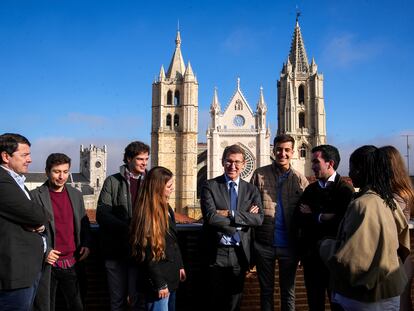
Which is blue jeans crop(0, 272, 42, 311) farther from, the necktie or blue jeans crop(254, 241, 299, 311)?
blue jeans crop(254, 241, 299, 311)

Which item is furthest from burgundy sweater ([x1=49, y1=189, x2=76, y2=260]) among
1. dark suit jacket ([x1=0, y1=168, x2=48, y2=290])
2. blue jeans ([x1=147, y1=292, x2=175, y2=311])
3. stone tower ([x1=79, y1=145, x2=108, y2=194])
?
stone tower ([x1=79, y1=145, x2=108, y2=194])

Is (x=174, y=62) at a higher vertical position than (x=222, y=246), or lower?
higher

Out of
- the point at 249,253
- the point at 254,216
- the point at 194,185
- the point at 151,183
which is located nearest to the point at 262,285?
the point at 249,253

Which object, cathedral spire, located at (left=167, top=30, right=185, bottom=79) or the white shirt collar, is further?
cathedral spire, located at (left=167, top=30, right=185, bottom=79)

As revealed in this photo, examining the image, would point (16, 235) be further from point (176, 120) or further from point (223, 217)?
point (176, 120)

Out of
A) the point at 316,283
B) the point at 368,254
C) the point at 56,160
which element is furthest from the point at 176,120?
the point at 368,254

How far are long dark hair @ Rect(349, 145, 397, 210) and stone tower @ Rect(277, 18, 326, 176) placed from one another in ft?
110

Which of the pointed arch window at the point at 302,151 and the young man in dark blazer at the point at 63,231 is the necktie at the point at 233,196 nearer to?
the young man in dark blazer at the point at 63,231

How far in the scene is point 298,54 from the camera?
40.1 metres

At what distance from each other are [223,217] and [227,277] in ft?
2.08

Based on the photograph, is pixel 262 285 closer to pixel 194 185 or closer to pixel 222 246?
pixel 222 246

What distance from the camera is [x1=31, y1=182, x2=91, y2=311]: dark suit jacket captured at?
360cm

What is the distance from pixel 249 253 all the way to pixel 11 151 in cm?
236

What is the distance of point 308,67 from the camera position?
39156 millimetres
